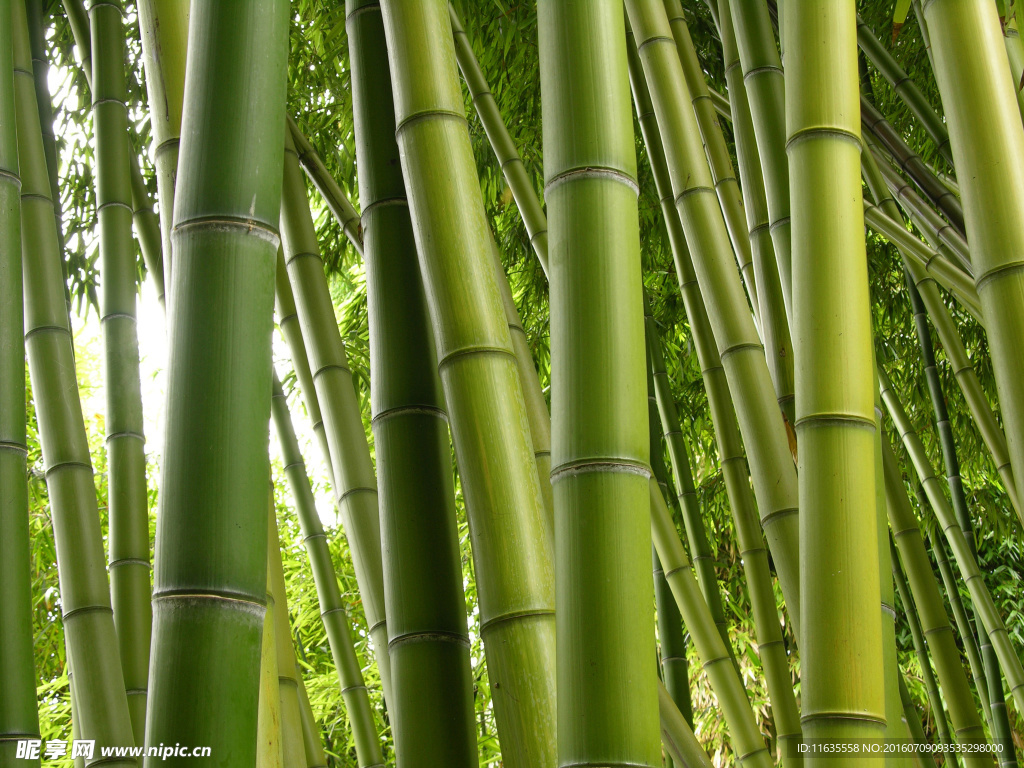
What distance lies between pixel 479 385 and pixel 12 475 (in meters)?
0.42

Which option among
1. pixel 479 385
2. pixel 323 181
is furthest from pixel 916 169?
pixel 479 385

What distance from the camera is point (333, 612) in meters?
1.78

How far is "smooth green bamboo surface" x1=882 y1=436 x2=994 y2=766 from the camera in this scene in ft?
5.54

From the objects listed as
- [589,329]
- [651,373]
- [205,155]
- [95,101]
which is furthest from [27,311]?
[651,373]

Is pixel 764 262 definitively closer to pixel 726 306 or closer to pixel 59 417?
pixel 726 306

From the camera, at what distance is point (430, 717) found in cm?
86

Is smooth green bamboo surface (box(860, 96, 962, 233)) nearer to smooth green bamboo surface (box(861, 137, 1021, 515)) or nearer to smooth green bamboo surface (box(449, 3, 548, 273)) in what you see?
smooth green bamboo surface (box(861, 137, 1021, 515))

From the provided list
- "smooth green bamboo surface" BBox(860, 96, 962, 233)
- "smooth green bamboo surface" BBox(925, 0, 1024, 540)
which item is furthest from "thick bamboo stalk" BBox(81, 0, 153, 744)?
"smooth green bamboo surface" BBox(860, 96, 962, 233)

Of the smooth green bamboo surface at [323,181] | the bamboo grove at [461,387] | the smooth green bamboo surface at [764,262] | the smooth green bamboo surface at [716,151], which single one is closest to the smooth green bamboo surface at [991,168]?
the bamboo grove at [461,387]

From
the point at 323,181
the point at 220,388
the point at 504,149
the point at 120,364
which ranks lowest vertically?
the point at 220,388

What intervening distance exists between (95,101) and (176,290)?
3.36 ft

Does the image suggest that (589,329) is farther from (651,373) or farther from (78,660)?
(651,373)

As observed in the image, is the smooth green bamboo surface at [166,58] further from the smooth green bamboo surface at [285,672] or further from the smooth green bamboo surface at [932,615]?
the smooth green bamboo surface at [932,615]

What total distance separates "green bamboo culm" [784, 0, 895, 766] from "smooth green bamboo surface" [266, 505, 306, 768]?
58 centimetres
